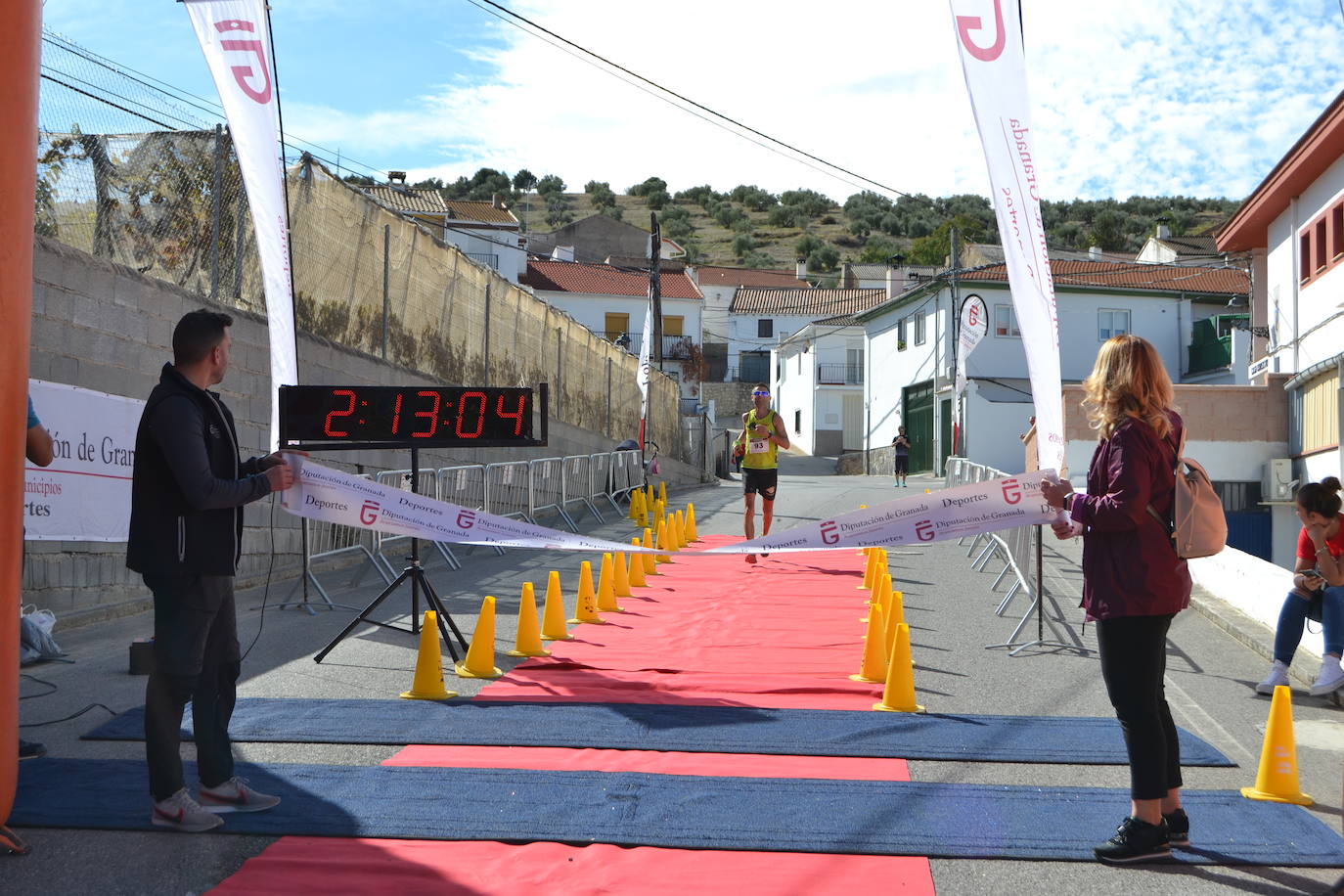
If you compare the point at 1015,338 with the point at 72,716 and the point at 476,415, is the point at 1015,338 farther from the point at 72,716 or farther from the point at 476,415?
the point at 72,716

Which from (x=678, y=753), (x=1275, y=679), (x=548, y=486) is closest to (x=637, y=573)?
(x=548, y=486)

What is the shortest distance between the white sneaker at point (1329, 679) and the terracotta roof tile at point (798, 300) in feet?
220

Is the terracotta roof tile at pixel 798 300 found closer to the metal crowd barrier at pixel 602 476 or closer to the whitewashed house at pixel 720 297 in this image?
the whitewashed house at pixel 720 297

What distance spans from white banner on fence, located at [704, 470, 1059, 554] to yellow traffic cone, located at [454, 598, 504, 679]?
1.98m

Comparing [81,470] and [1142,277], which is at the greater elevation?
[1142,277]

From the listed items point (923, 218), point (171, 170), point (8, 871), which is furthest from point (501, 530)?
point (923, 218)

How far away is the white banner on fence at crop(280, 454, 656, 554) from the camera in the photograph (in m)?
6.88

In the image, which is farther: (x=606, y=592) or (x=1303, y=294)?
(x=1303, y=294)

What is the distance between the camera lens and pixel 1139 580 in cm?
452

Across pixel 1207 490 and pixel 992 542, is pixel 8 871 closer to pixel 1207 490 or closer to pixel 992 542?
pixel 1207 490

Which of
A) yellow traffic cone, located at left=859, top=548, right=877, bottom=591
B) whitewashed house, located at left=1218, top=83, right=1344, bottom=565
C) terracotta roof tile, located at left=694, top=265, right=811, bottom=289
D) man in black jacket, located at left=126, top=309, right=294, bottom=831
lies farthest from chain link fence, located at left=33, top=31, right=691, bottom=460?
terracotta roof tile, located at left=694, top=265, right=811, bottom=289

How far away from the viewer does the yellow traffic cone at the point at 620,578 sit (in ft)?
39.8

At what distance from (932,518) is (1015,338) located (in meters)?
37.0

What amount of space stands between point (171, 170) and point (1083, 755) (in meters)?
10.5
